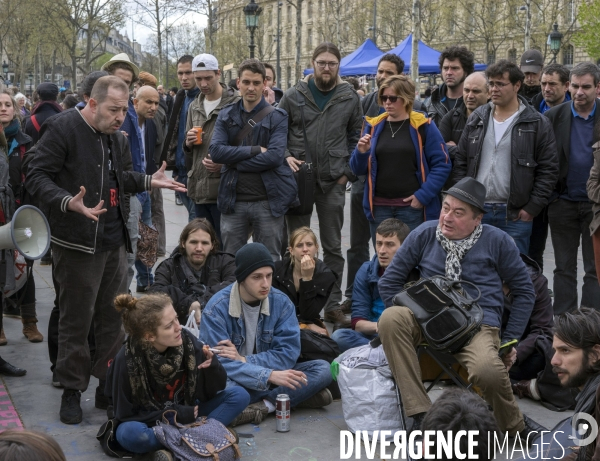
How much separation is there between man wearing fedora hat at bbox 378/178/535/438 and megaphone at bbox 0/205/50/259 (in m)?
1.99

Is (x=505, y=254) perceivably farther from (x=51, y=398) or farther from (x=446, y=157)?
(x=51, y=398)

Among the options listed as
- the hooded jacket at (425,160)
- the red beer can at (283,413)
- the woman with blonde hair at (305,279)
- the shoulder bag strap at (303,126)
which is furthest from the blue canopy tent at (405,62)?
the red beer can at (283,413)

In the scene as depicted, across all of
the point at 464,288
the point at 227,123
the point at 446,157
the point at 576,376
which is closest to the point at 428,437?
the point at 576,376

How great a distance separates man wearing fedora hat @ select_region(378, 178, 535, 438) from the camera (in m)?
4.57

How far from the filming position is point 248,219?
680 centimetres

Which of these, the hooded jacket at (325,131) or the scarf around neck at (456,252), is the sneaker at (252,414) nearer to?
the scarf around neck at (456,252)

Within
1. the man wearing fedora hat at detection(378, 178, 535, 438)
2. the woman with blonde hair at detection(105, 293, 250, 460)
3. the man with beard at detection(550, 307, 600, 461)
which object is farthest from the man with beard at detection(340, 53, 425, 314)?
the man with beard at detection(550, 307, 600, 461)

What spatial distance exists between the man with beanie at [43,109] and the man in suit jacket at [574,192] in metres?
5.05

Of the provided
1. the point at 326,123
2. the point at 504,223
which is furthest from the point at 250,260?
the point at 326,123

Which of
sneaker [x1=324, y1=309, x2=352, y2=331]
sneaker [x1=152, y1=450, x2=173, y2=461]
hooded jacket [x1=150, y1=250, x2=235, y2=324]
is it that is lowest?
sneaker [x1=152, y1=450, x2=173, y2=461]

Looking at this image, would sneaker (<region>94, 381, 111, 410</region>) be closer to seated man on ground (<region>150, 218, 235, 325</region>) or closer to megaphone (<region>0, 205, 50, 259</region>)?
seated man on ground (<region>150, 218, 235, 325</region>)

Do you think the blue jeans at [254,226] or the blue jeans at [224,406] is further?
the blue jeans at [254,226]

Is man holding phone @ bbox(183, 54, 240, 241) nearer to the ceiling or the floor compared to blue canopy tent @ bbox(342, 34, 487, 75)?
nearer to the floor

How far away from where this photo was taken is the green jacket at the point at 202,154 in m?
7.17
